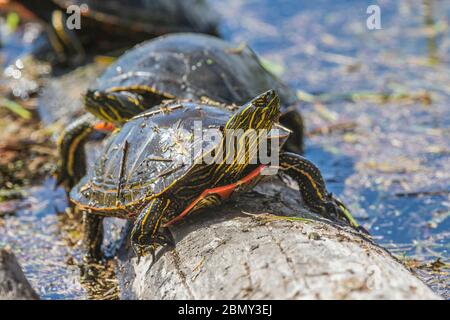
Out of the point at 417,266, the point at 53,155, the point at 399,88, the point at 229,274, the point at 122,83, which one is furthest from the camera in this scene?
the point at 399,88

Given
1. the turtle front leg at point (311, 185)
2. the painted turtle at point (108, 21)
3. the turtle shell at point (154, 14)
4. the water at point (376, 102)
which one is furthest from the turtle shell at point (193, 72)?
the turtle shell at point (154, 14)

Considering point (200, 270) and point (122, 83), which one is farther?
point (122, 83)

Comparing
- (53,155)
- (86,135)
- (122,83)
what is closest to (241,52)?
(122,83)

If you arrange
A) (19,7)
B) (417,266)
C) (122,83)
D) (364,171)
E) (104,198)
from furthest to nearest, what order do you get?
1. (19,7)
2. (364,171)
3. (122,83)
4. (417,266)
5. (104,198)

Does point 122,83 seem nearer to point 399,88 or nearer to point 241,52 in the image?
point 241,52

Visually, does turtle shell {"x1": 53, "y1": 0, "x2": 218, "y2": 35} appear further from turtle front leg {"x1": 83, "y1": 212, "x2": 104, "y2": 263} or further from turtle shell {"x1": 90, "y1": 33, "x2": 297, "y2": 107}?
turtle front leg {"x1": 83, "y1": 212, "x2": 104, "y2": 263}

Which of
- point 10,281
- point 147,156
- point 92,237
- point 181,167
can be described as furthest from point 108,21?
point 10,281

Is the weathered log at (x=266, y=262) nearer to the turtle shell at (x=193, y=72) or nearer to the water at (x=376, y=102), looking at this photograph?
the water at (x=376, y=102)
